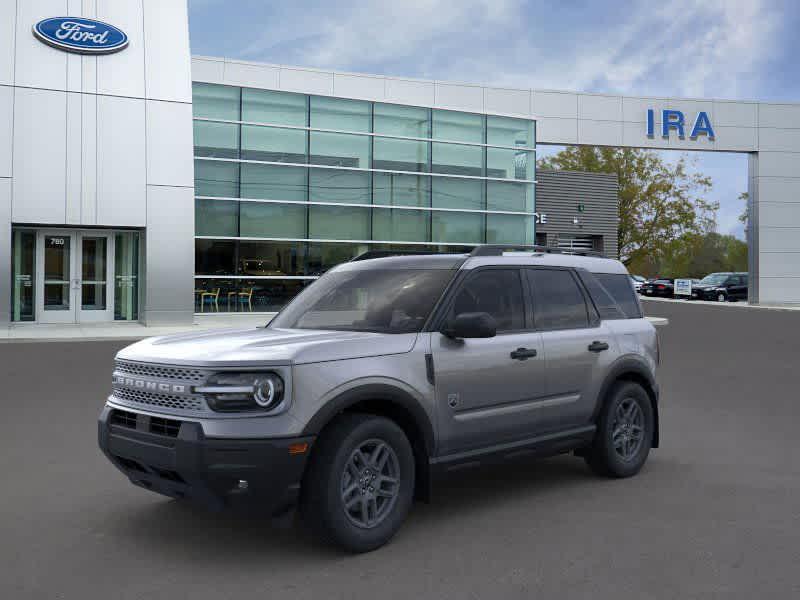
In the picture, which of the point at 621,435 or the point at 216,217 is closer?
the point at 621,435

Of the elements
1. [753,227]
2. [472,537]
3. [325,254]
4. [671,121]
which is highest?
[671,121]

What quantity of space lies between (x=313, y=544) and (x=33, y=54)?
23444mm

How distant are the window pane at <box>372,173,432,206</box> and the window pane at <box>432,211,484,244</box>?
2.69 ft

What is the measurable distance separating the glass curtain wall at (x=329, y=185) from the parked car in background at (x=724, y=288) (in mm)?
23003

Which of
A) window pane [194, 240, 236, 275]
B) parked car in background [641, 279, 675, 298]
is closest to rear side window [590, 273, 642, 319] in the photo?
window pane [194, 240, 236, 275]

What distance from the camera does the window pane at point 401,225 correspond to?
Result: 1240 inches

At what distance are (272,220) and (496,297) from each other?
24.1 meters

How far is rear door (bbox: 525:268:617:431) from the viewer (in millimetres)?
6371

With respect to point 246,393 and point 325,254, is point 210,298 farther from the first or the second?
point 246,393

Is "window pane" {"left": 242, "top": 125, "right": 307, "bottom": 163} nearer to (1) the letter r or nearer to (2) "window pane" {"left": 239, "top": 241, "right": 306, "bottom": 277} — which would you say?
(2) "window pane" {"left": 239, "top": 241, "right": 306, "bottom": 277}

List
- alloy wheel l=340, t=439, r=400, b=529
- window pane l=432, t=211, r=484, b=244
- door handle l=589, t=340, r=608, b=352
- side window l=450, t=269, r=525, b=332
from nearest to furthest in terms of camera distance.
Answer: alloy wheel l=340, t=439, r=400, b=529
side window l=450, t=269, r=525, b=332
door handle l=589, t=340, r=608, b=352
window pane l=432, t=211, r=484, b=244

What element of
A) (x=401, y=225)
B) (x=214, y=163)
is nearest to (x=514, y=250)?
(x=214, y=163)

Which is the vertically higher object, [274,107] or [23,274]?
[274,107]

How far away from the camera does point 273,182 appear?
29.8m
